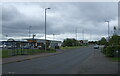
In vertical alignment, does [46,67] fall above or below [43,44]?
below

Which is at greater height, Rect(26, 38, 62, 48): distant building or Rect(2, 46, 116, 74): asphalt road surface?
Rect(26, 38, 62, 48): distant building

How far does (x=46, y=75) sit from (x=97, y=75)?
292cm

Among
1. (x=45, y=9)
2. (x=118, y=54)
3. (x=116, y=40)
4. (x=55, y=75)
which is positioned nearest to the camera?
(x=55, y=75)

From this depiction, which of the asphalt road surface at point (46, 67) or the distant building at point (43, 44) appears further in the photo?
the distant building at point (43, 44)

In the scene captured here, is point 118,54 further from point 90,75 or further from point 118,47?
point 90,75

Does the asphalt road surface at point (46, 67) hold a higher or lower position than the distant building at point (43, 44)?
lower

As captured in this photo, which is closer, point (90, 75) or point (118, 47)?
point (90, 75)

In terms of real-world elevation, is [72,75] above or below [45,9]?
below

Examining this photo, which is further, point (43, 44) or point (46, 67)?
point (43, 44)

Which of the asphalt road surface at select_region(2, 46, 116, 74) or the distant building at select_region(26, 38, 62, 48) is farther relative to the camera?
the distant building at select_region(26, 38, 62, 48)

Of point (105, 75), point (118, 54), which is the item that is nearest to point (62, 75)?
point (105, 75)

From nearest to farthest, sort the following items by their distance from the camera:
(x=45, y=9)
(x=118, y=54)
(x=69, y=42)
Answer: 1. (x=118, y=54)
2. (x=45, y=9)
3. (x=69, y=42)

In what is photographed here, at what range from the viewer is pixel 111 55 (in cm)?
2838

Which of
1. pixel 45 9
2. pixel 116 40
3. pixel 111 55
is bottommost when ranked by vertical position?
pixel 111 55
